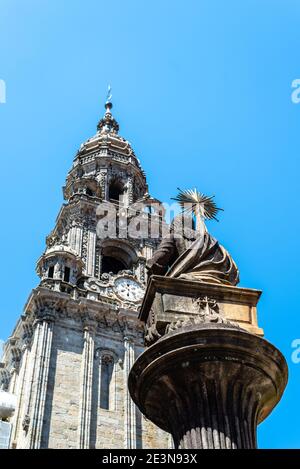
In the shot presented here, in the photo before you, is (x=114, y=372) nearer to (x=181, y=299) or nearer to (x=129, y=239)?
(x=129, y=239)

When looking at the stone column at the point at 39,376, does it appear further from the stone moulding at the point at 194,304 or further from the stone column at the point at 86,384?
the stone moulding at the point at 194,304

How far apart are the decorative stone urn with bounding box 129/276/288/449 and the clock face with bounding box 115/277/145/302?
25.3 metres

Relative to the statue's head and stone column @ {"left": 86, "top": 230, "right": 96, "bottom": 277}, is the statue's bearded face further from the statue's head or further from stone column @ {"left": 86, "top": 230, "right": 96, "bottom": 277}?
stone column @ {"left": 86, "top": 230, "right": 96, "bottom": 277}

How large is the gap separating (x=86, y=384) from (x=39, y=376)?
2127 mm

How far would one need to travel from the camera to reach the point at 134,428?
27.1 m

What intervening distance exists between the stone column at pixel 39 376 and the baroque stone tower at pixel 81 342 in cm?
4

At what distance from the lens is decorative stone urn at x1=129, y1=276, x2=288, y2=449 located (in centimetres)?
725

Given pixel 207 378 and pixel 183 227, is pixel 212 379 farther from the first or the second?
pixel 183 227

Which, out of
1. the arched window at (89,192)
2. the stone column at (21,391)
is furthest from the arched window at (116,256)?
the stone column at (21,391)

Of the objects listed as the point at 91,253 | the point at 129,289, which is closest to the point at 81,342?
the point at 129,289

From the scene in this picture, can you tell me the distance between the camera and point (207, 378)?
7.41m
